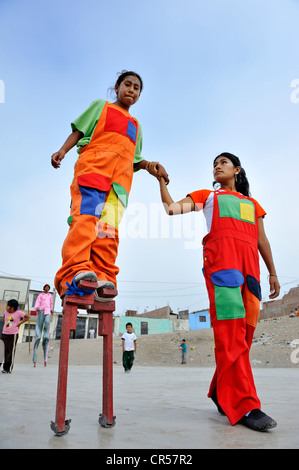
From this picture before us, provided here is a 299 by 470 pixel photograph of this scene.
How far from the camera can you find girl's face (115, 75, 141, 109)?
2492 mm

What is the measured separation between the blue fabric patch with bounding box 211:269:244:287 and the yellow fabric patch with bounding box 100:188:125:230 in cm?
80

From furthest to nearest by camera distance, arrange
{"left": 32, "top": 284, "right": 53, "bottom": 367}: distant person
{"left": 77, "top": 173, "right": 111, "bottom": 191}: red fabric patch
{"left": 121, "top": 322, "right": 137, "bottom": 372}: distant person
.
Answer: {"left": 121, "top": 322, "right": 137, "bottom": 372}: distant person, {"left": 32, "top": 284, "right": 53, "bottom": 367}: distant person, {"left": 77, "top": 173, "right": 111, "bottom": 191}: red fabric patch

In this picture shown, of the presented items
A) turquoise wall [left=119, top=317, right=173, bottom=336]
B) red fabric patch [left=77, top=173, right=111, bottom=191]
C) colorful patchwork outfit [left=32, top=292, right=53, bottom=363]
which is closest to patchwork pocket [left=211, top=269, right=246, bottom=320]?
red fabric patch [left=77, top=173, right=111, bottom=191]

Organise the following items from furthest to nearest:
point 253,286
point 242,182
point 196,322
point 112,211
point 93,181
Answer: point 196,322 < point 242,182 < point 253,286 < point 112,211 < point 93,181

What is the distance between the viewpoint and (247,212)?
259cm

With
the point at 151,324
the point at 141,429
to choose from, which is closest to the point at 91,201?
the point at 141,429

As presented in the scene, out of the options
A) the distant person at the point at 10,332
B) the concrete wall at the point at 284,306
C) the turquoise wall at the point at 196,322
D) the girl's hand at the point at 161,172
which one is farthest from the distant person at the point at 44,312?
the turquoise wall at the point at 196,322

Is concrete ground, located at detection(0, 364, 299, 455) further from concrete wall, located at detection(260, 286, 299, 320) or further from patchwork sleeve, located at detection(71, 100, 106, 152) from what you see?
concrete wall, located at detection(260, 286, 299, 320)

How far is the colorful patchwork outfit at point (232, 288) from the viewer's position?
2.03 m

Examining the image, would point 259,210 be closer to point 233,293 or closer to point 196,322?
point 233,293

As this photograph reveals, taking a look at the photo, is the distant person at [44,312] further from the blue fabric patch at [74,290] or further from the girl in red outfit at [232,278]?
the blue fabric patch at [74,290]

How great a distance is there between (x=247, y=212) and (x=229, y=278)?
0.61 metres

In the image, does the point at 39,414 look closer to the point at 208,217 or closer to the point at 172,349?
the point at 208,217
